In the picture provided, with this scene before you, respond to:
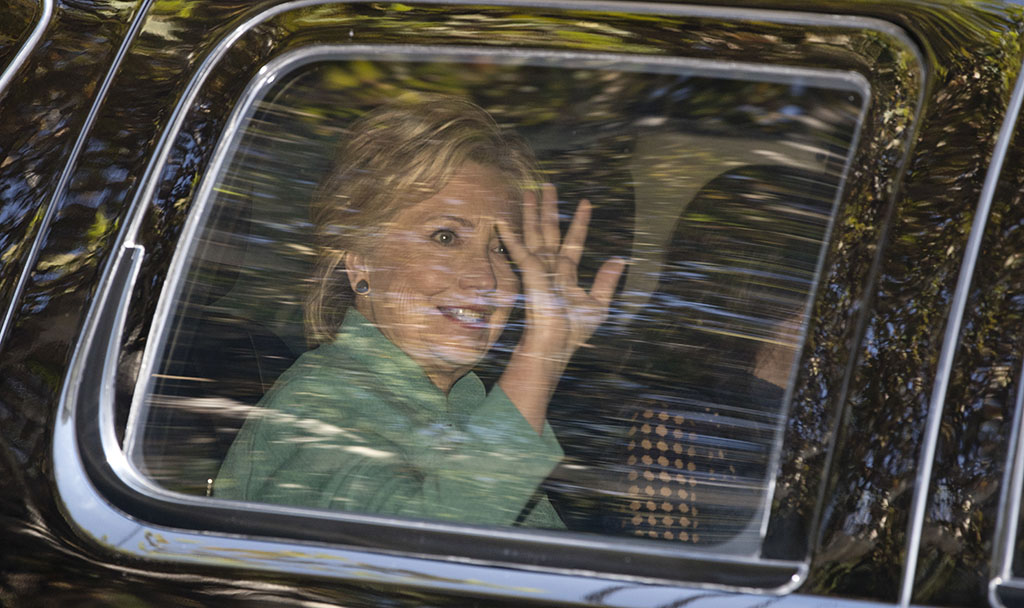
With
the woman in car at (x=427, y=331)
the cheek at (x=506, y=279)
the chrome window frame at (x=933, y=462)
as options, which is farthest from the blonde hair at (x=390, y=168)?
the chrome window frame at (x=933, y=462)

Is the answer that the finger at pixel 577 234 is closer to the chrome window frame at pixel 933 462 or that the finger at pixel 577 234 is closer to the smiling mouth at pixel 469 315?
the smiling mouth at pixel 469 315

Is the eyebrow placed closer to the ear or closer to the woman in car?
the woman in car

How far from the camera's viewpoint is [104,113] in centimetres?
143

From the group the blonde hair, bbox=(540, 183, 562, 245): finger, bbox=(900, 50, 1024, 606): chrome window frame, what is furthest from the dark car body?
bbox=(540, 183, 562, 245): finger

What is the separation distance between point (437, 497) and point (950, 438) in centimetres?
67

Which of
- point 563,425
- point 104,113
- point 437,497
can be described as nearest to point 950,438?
point 563,425

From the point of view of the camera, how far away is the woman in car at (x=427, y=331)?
1.28m

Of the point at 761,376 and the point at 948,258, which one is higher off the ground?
the point at 948,258

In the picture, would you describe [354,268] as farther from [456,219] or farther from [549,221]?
[549,221]

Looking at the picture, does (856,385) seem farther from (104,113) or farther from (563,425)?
(104,113)

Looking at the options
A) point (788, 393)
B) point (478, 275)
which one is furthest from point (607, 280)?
point (788, 393)

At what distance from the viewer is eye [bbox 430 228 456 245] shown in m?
1.40

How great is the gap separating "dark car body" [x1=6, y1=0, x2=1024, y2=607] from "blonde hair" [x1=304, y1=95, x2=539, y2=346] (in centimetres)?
12

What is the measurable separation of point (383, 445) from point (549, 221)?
422 millimetres
